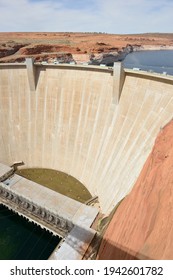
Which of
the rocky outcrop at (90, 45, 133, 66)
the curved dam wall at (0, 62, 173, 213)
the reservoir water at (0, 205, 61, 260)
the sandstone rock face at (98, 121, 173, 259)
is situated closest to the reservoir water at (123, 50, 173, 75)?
the rocky outcrop at (90, 45, 133, 66)

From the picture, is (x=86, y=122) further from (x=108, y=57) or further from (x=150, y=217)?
(x=108, y=57)

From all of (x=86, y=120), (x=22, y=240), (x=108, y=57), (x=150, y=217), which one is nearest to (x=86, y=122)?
(x=86, y=120)

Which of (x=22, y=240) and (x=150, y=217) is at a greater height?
(x=150, y=217)

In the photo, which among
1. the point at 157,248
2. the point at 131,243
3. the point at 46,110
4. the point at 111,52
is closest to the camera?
the point at 157,248

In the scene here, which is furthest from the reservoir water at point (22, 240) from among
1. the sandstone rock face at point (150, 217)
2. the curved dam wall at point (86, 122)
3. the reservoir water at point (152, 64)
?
the reservoir water at point (152, 64)

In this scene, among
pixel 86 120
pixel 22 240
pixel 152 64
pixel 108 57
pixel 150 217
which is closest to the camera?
pixel 150 217

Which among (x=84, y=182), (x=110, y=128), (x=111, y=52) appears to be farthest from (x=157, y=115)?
(x=111, y=52)

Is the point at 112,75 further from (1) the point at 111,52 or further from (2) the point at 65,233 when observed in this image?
(1) the point at 111,52
